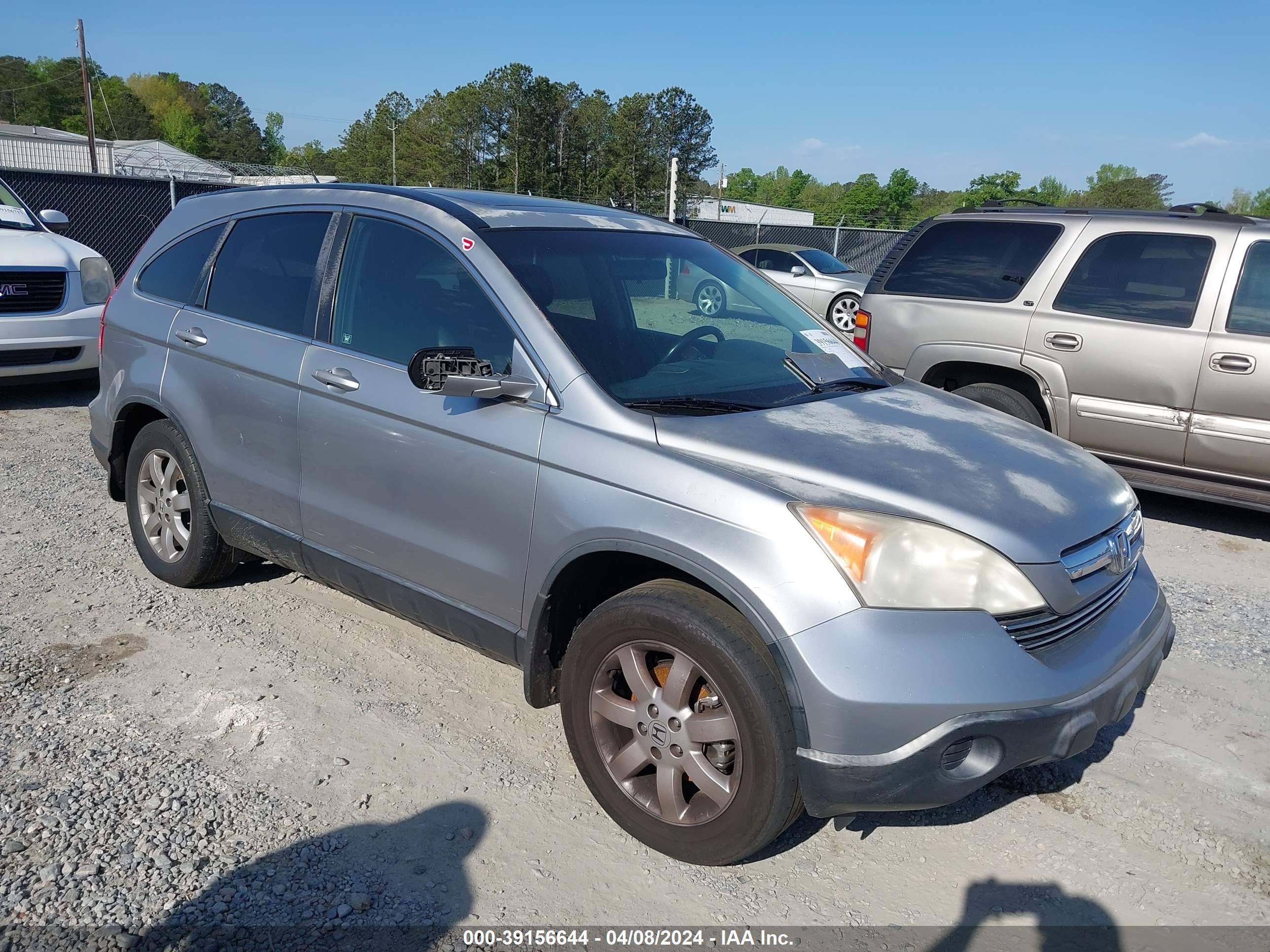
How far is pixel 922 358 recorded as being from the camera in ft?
22.4

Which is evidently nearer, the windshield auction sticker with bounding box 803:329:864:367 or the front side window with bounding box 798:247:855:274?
the windshield auction sticker with bounding box 803:329:864:367

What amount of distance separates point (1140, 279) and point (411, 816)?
18.2ft

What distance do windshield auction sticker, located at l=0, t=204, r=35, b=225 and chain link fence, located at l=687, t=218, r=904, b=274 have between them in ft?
50.2

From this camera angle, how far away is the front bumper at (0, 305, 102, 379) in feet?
26.6

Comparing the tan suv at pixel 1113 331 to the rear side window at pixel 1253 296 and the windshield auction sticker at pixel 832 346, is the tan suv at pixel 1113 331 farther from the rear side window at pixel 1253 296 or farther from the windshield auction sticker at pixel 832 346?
the windshield auction sticker at pixel 832 346

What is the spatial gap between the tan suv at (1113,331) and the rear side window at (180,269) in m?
4.48

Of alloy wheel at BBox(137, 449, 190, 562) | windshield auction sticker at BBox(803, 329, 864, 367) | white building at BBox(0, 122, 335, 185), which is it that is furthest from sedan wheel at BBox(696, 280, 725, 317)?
white building at BBox(0, 122, 335, 185)

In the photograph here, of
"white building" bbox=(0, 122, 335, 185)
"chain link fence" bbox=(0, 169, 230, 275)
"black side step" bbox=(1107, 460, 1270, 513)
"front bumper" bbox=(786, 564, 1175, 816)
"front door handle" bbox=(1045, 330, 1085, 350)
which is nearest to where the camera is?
"front bumper" bbox=(786, 564, 1175, 816)

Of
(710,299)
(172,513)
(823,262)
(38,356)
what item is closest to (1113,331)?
(710,299)

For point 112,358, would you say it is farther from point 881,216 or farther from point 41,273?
point 881,216

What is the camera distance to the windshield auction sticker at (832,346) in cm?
392

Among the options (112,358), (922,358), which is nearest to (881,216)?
(922,358)

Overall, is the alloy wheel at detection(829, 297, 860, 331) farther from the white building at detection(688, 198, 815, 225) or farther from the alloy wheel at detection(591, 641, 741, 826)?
the white building at detection(688, 198, 815, 225)

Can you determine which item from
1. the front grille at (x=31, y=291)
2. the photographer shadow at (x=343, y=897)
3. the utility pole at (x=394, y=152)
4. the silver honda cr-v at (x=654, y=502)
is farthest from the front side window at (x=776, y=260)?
the utility pole at (x=394, y=152)
